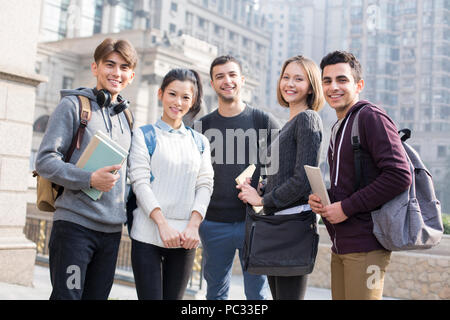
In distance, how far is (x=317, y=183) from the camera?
272cm

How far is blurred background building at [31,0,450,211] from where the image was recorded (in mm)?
37938


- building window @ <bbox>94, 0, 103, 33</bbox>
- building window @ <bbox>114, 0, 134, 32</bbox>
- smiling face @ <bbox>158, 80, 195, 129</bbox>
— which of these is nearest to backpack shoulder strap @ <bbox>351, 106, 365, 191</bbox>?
smiling face @ <bbox>158, 80, 195, 129</bbox>

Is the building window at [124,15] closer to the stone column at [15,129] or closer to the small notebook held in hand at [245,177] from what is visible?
the stone column at [15,129]

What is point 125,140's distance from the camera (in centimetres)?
316

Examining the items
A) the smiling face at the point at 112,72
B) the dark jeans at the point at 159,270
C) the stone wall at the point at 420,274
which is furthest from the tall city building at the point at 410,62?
the smiling face at the point at 112,72

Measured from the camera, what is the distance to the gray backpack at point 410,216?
2.54 meters

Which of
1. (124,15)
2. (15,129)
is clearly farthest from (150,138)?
(124,15)

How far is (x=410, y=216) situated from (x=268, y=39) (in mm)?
77840

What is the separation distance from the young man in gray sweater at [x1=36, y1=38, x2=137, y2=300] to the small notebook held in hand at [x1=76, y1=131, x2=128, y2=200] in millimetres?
44

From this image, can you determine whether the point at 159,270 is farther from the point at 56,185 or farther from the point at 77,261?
the point at 56,185
